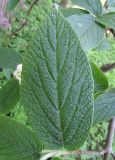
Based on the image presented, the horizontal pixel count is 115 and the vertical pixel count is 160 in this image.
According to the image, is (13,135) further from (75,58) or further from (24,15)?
(24,15)

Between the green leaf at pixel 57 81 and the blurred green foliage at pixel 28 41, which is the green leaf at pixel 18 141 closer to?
the green leaf at pixel 57 81

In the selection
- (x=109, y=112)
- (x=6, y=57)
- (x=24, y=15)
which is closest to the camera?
(x=109, y=112)

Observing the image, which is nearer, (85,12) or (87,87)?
(87,87)

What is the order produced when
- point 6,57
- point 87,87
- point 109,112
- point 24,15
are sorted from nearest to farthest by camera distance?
point 87,87 → point 109,112 → point 6,57 → point 24,15

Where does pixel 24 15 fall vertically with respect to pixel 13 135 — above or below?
above

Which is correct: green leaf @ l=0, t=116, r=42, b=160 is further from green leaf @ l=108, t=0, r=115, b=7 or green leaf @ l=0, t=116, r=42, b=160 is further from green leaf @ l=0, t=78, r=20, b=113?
green leaf @ l=108, t=0, r=115, b=7

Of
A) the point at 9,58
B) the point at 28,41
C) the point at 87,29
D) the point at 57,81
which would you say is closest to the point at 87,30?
the point at 87,29

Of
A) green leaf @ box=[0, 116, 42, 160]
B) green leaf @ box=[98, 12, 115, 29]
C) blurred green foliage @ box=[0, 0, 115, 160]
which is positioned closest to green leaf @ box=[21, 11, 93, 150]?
green leaf @ box=[0, 116, 42, 160]

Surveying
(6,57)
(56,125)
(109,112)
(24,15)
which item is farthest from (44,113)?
(24,15)
